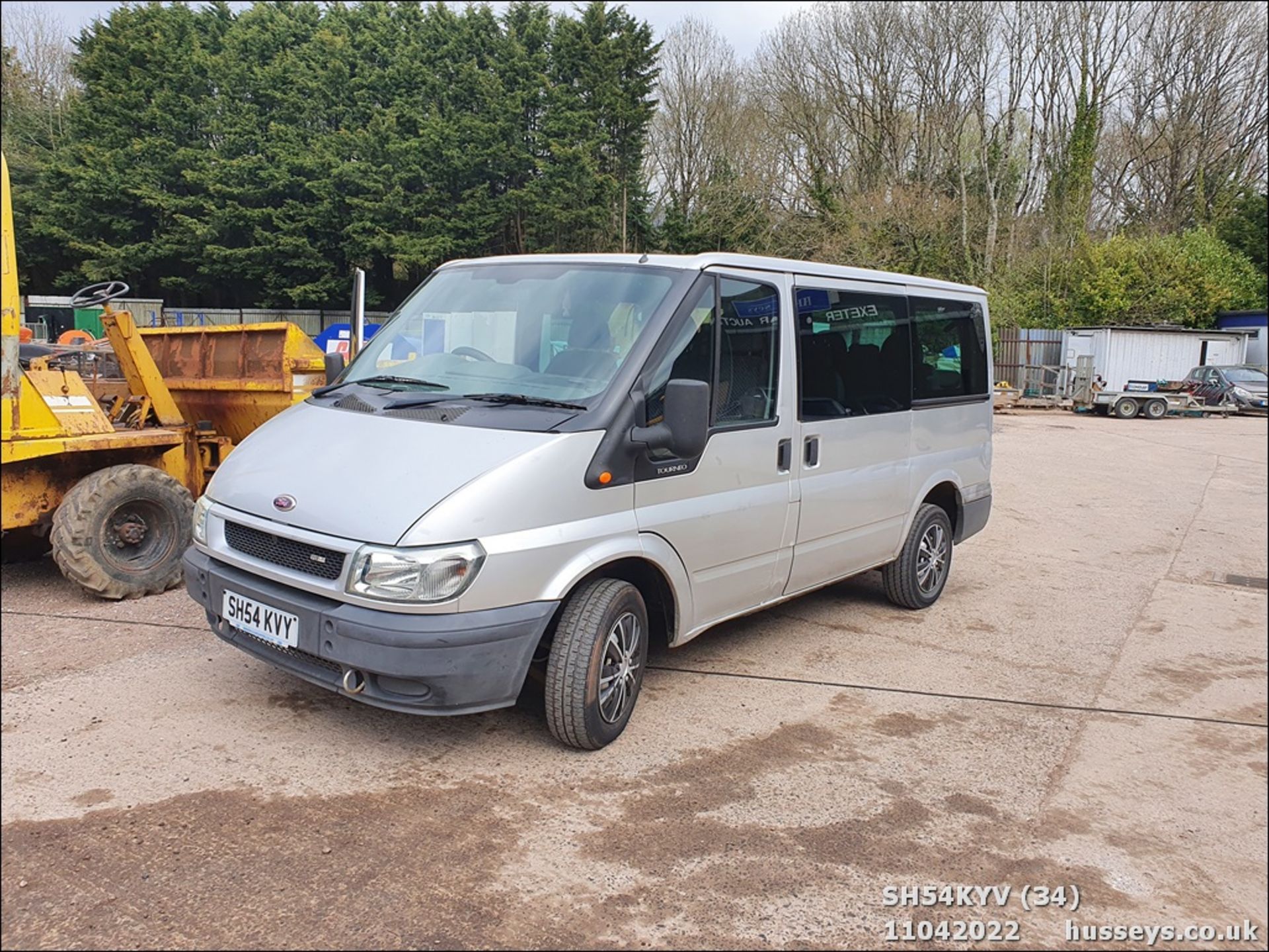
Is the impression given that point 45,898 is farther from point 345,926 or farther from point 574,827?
point 574,827

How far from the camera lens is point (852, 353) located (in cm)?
543

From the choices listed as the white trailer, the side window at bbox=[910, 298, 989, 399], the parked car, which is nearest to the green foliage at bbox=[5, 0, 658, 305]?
the white trailer

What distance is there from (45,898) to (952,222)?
3221 centimetres

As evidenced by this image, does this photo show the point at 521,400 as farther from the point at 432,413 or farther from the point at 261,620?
the point at 261,620

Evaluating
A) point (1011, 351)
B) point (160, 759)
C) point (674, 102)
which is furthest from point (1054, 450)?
point (674, 102)

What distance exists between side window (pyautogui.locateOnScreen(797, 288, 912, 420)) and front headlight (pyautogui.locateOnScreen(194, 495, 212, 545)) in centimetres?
301

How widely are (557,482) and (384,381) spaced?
1.43 metres

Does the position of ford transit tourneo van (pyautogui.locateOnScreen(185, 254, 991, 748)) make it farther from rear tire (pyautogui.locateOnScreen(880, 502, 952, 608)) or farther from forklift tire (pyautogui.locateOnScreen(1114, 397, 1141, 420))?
forklift tire (pyautogui.locateOnScreen(1114, 397, 1141, 420))

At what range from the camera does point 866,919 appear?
3.04m

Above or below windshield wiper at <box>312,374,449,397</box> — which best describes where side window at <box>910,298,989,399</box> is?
above

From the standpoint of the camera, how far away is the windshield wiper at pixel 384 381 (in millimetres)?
4500

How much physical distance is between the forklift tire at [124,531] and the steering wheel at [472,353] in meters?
2.74

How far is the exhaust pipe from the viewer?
3.70m

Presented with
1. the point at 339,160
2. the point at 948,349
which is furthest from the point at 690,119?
the point at 948,349
